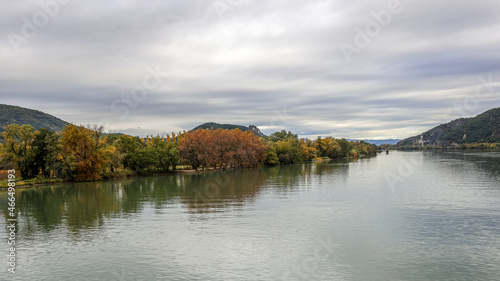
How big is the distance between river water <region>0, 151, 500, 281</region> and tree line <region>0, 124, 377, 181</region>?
108 ft

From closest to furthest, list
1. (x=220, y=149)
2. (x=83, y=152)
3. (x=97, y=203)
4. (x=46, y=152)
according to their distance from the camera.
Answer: (x=97, y=203) < (x=46, y=152) < (x=83, y=152) < (x=220, y=149)

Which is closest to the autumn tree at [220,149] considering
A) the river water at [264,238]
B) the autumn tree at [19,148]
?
the autumn tree at [19,148]

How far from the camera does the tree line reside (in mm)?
77125

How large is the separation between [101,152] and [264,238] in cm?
6466

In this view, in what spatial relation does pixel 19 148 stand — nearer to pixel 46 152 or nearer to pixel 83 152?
pixel 46 152

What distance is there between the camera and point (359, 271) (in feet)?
69.6

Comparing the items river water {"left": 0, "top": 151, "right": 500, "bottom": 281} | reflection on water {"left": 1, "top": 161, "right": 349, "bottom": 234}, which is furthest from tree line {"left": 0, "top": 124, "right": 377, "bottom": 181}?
river water {"left": 0, "top": 151, "right": 500, "bottom": 281}

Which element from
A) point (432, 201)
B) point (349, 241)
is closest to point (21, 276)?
point (349, 241)

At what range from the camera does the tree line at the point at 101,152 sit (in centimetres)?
7712

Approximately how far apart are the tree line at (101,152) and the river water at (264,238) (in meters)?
33.0

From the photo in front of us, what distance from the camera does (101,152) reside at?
3250 inches

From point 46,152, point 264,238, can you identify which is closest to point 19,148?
point 46,152

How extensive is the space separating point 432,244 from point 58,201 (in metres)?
48.5

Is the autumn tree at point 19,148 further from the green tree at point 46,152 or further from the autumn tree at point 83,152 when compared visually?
the autumn tree at point 83,152
